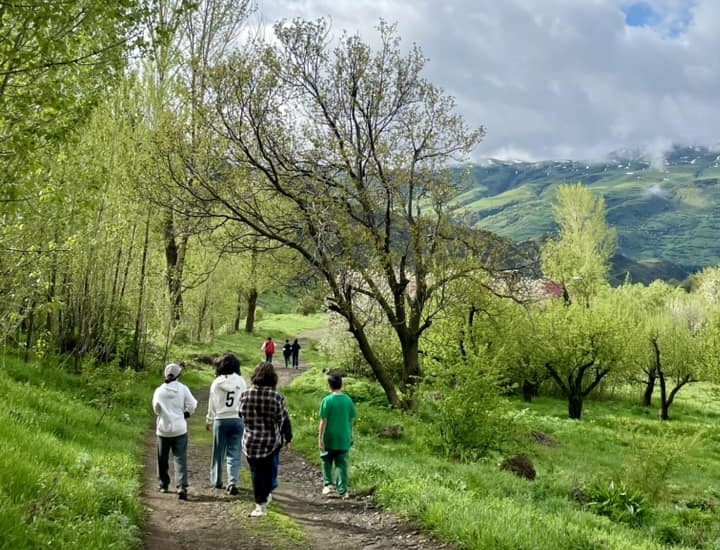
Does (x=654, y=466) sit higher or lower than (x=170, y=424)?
lower

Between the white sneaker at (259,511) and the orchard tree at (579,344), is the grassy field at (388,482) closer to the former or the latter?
the white sneaker at (259,511)

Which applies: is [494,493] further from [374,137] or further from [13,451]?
[374,137]

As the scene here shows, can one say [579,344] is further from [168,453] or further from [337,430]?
[168,453]

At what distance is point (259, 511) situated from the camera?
8.46 m

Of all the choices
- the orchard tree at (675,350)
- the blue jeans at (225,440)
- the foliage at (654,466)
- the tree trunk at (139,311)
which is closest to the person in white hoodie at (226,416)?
the blue jeans at (225,440)

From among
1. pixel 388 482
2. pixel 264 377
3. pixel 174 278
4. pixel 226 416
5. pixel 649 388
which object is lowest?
pixel 649 388

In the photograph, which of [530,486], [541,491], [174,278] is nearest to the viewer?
[541,491]

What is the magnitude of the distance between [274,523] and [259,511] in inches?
15.9

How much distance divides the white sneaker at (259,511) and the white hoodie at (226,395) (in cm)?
186

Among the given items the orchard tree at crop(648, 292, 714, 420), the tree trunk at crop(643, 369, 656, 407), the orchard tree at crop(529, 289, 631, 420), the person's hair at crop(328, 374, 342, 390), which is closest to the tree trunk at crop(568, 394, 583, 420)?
the orchard tree at crop(529, 289, 631, 420)

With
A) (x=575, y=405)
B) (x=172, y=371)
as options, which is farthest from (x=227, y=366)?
(x=575, y=405)

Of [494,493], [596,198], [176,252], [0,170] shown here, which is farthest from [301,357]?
[596,198]

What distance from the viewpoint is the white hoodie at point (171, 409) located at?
955cm

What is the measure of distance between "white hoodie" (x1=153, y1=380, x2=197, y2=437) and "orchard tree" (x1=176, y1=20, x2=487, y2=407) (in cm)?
892
